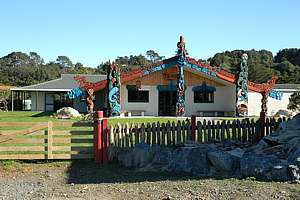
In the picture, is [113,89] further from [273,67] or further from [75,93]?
[273,67]

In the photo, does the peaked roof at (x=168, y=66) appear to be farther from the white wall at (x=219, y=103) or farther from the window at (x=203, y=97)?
the window at (x=203, y=97)

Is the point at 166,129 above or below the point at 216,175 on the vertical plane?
above

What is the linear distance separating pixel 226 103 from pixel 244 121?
26263 millimetres

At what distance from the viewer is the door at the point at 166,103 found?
36.3 meters

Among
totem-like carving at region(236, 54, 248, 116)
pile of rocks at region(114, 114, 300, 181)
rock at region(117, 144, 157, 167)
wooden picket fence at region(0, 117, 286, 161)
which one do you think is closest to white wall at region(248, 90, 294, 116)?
totem-like carving at region(236, 54, 248, 116)

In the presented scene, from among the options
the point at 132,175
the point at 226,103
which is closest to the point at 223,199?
the point at 132,175

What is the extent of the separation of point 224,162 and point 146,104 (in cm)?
2786

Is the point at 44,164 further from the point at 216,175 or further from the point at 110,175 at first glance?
the point at 216,175

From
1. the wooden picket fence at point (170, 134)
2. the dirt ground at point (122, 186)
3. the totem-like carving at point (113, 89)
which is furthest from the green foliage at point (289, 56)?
the dirt ground at point (122, 186)

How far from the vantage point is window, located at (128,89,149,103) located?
3616cm

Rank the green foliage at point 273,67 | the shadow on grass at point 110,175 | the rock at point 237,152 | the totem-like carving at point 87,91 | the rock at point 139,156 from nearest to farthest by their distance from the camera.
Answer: the shadow on grass at point 110,175, the rock at point 237,152, the rock at point 139,156, the totem-like carving at point 87,91, the green foliage at point 273,67

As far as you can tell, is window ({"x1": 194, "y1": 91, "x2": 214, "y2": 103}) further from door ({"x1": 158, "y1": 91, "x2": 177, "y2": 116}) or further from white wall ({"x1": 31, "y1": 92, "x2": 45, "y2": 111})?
white wall ({"x1": 31, "y1": 92, "x2": 45, "y2": 111})

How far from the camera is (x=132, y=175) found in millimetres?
8797

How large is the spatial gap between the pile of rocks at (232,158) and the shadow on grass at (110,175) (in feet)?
1.11
